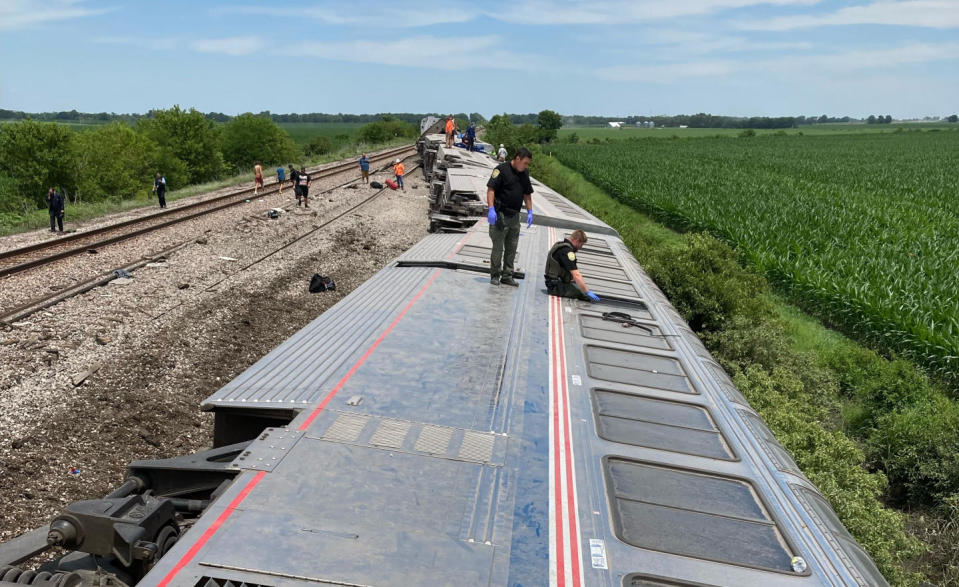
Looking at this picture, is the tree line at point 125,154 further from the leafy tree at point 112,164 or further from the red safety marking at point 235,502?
the red safety marking at point 235,502

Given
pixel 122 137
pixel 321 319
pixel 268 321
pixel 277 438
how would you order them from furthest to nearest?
1. pixel 122 137
2. pixel 268 321
3. pixel 321 319
4. pixel 277 438

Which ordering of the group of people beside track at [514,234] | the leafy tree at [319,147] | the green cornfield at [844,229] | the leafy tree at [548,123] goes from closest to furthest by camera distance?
the group of people beside track at [514,234]
the green cornfield at [844,229]
the leafy tree at [319,147]
the leafy tree at [548,123]

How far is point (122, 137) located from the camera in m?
59.7

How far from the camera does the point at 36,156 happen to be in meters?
46.6

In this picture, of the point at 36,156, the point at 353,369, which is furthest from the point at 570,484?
the point at 36,156

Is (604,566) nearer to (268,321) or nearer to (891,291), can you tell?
(268,321)

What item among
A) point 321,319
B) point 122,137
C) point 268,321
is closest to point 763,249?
point 268,321

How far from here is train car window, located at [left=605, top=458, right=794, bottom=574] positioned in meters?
3.88

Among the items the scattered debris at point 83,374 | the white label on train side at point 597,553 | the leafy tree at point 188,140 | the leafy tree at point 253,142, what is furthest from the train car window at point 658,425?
the leafy tree at point 253,142

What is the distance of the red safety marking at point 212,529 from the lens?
3.14 metres

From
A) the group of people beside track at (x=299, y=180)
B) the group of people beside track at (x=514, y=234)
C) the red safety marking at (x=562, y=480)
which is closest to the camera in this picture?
the red safety marking at (x=562, y=480)

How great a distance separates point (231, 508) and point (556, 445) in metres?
2.31

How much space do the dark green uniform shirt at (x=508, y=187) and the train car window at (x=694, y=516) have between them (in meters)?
5.03

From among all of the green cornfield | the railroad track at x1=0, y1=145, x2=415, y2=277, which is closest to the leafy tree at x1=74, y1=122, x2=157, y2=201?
the railroad track at x1=0, y1=145, x2=415, y2=277
